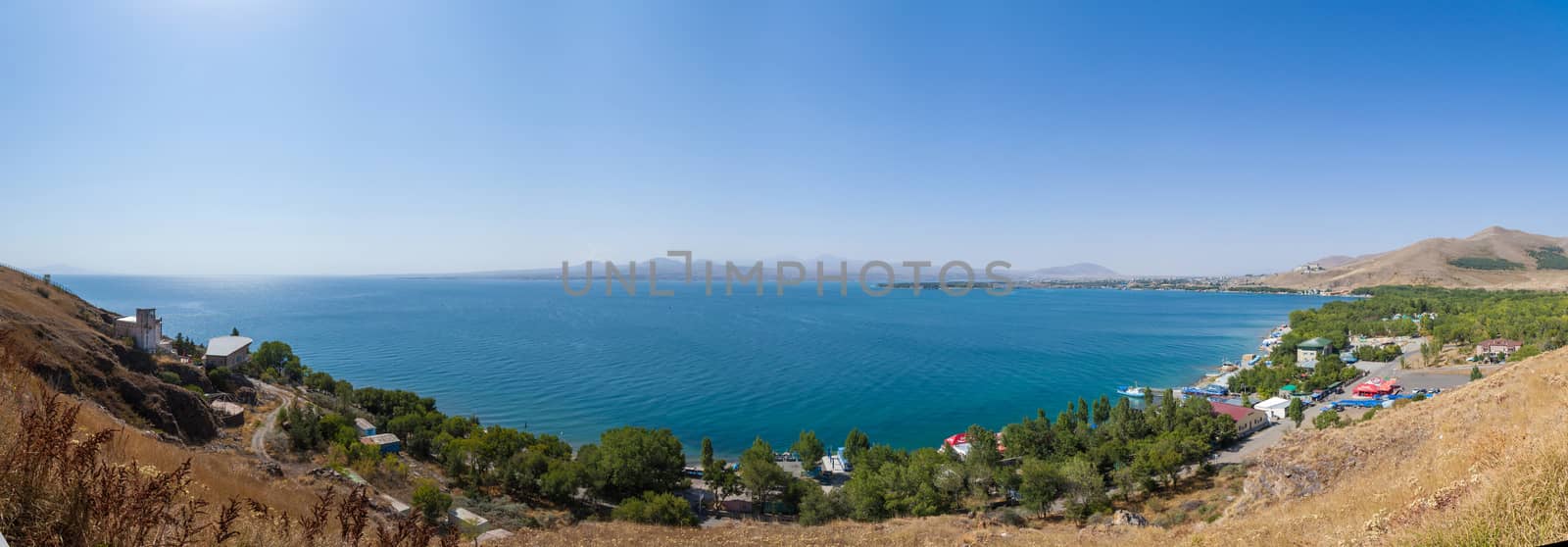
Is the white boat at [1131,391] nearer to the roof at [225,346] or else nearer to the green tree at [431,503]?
the green tree at [431,503]

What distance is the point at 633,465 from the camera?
17.6m

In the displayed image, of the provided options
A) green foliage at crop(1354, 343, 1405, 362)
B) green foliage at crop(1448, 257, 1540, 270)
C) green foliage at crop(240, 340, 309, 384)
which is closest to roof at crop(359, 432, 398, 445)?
green foliage at crop(240, 340, 309, 384)

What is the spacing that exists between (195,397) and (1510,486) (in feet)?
74.6

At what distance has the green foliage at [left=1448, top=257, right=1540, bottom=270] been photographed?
132000mm

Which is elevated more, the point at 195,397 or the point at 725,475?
the point at 195,397

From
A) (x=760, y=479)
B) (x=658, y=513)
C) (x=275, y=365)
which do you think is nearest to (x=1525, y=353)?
(x=760, y=479)

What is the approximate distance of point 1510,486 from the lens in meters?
3.29

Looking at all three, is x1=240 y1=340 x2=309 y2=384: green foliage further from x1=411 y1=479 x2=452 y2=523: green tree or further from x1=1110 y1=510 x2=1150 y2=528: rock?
x1=1110 y1=510 x2=1150 y2=528: rock

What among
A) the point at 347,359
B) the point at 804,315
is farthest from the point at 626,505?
the point at 804,315

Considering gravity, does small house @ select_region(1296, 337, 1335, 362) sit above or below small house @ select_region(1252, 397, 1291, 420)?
above

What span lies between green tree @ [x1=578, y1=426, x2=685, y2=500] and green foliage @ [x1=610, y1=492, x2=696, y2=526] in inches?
97.7

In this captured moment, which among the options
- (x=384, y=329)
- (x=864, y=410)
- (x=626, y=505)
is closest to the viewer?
(x=626, y=505)

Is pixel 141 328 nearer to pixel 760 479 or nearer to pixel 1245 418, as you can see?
pixel 760 479

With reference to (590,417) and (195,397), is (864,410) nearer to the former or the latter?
(590,417)
